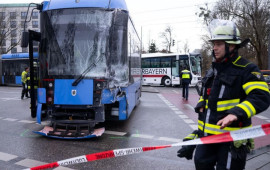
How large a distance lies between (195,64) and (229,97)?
20979mm

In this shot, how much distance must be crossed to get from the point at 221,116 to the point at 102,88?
3662mm

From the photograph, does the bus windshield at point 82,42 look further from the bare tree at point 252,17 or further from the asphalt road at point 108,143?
the bare tree at point 252,17

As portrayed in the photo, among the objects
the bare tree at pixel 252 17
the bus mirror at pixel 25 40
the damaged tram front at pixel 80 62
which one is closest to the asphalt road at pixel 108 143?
the damaged tram front at pixel 80 62

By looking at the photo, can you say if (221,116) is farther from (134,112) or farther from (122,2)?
(134,112)

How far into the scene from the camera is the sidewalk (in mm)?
3900

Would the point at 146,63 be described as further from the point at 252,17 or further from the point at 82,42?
the point at 82,42

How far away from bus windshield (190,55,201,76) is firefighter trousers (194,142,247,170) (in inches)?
809

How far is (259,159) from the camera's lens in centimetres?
423

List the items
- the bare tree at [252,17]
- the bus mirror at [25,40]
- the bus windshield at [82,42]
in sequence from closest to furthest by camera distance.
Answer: the bus mirror at [25,40]
the bus windshield at [82,42]
the bare tree at [252,17]

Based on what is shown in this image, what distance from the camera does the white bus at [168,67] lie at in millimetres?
22594

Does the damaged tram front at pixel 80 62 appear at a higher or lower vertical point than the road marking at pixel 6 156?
higher

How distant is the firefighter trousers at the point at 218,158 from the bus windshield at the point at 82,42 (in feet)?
12.1

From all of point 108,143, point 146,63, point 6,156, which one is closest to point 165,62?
point 146,63

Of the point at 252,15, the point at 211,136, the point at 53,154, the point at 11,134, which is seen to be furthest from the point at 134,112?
the point at 252,15
